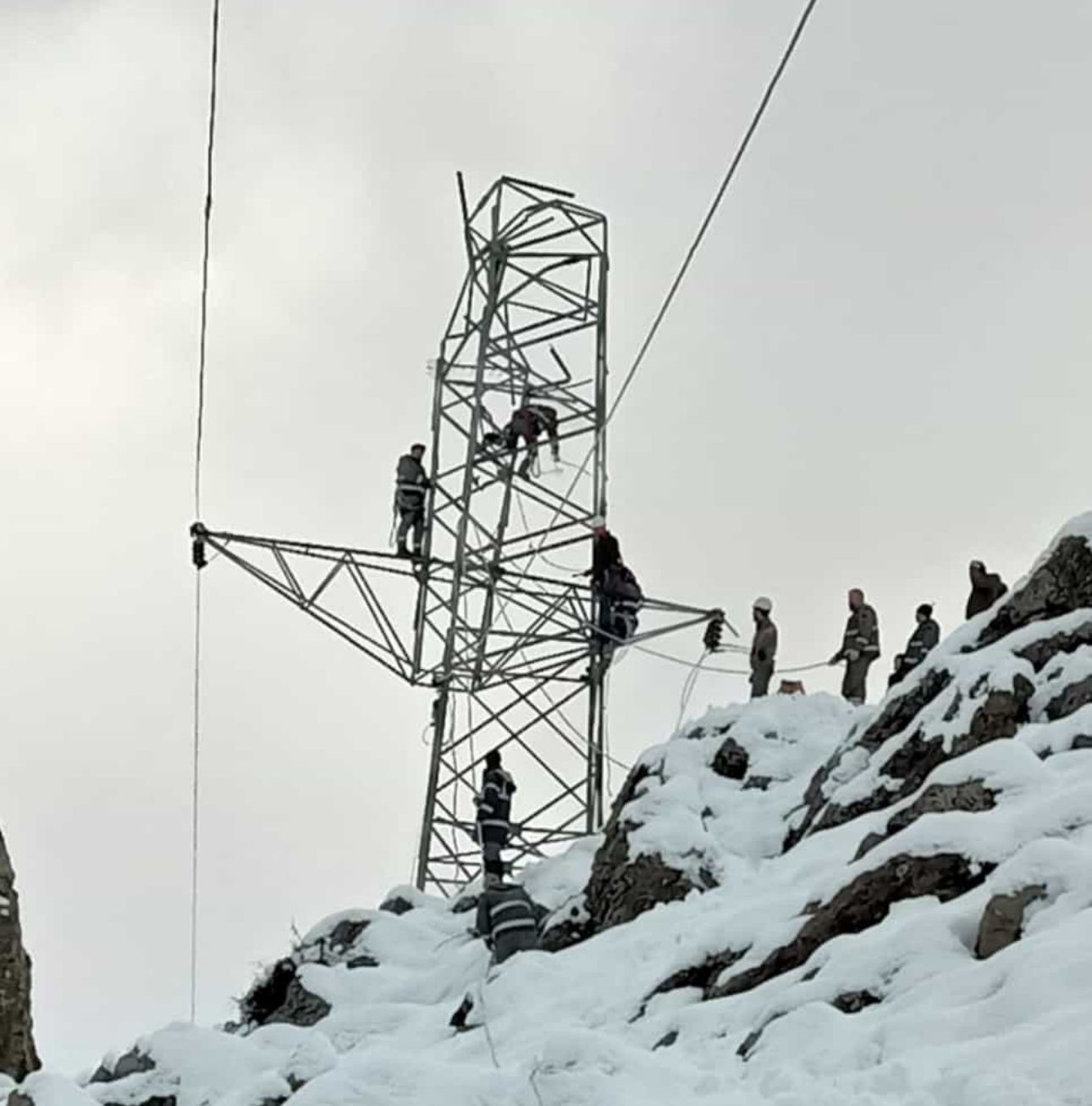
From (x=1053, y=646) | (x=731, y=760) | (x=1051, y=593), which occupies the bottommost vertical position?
(x=1053, y=646)

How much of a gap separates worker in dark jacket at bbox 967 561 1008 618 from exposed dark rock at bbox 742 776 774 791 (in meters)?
2.76

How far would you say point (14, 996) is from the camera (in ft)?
39.4

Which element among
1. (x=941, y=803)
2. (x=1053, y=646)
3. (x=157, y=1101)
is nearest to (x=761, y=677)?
(x=1053, y=646)

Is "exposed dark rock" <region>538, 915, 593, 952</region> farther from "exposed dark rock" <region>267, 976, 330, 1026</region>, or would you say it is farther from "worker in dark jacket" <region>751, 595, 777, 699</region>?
"worker in dark jacket" <region>751, 595, 777, 699</region>

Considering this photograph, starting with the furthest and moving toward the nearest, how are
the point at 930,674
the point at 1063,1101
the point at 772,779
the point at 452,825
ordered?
the point at 452,825 → the point at 772,779 → the point at 930,674 → the point at 1063,1101

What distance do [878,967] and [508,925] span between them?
589 cm

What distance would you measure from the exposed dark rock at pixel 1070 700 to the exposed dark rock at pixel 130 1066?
6228 millimetres

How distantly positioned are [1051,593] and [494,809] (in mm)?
5109

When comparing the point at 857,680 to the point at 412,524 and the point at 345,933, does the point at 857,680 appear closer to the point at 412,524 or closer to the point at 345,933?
the point at 412,524

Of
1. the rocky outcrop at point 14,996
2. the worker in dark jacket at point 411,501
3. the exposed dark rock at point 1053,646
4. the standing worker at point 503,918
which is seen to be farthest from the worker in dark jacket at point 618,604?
the rocky outcrop at point 14,996

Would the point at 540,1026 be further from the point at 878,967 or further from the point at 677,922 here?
the point at 878,967

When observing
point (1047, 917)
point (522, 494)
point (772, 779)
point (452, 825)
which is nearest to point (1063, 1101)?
point (1047, 917)

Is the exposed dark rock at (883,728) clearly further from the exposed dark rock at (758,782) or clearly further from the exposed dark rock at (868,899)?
the exposed dark rock at (868,899)

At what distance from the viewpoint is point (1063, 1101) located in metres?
5.90
